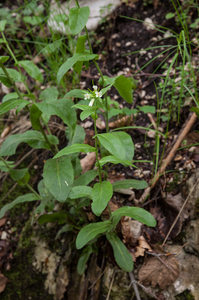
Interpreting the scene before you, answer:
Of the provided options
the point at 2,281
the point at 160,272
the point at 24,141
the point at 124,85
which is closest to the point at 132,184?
the point at 160,272

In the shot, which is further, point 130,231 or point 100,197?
point 130,231

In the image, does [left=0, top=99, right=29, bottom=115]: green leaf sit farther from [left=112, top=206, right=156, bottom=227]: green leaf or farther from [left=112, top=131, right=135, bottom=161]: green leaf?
[left=112, top=206, right=156, bottom=227]: green leaf

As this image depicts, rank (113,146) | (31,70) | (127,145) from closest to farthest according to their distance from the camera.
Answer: (113,146) < (127,145) < (31,70)

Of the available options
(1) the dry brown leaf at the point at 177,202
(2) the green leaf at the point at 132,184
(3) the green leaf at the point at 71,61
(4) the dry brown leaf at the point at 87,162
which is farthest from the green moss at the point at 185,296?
(3) the green leaf at the point at 71,61

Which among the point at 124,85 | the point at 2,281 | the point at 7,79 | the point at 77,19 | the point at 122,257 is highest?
the point at 77,19

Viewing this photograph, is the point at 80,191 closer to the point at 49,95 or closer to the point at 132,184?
the point at 132,184

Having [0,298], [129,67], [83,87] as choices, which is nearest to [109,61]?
[129,67]

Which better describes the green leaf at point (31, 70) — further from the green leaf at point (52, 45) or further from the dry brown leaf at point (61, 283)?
the dry brown leaf at point (61, 283)
